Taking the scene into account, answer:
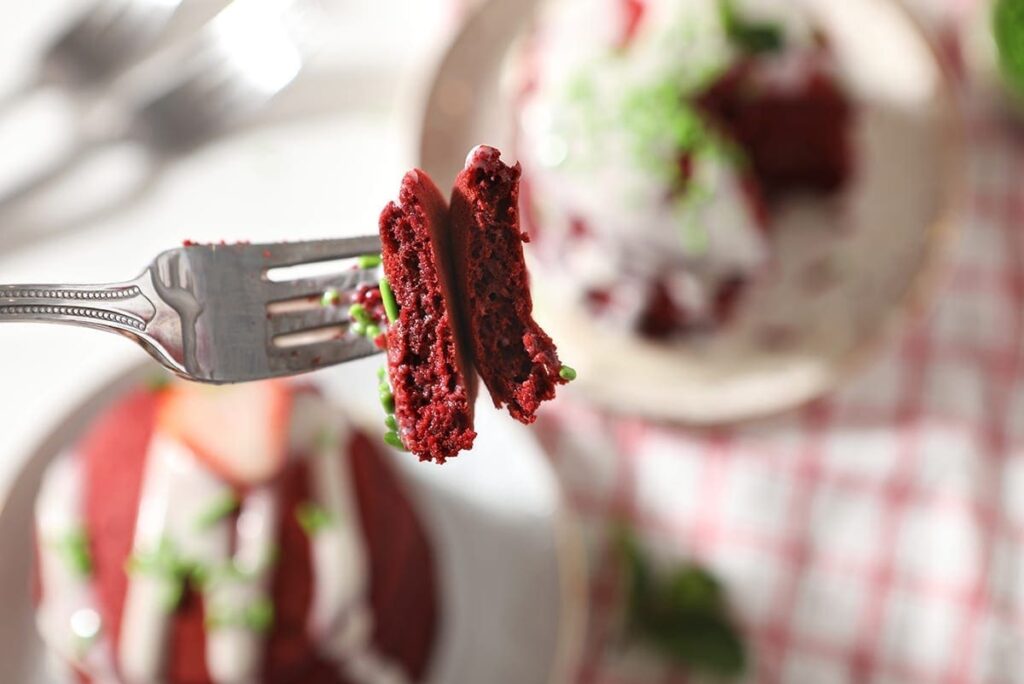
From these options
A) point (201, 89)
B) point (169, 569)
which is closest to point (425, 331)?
point (169, 569)

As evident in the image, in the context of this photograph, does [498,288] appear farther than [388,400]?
No

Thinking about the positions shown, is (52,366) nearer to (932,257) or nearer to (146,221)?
(146,221)

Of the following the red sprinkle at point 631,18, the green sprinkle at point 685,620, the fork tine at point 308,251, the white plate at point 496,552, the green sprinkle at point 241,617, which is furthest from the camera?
the red sprinkle at point 631,18

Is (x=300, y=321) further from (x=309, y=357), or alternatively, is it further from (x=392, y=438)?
(x=392, y=438)

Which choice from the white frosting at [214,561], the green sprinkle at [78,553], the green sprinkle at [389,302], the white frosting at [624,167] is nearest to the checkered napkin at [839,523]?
the white frosting at [624,167]

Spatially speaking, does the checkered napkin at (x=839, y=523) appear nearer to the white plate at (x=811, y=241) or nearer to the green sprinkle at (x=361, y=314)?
the white plate at (x=811, y=241)
